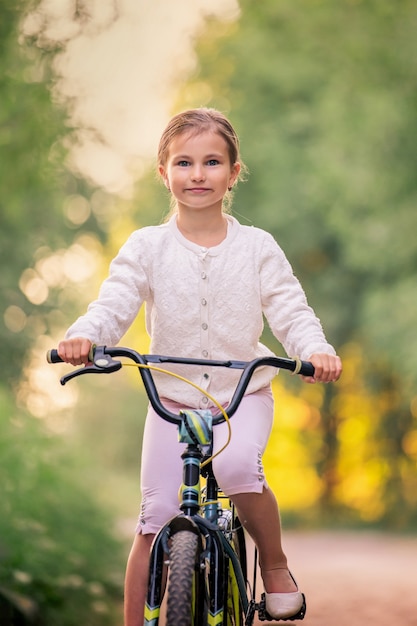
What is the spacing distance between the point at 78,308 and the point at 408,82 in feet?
13.8

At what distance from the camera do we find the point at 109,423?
78.8ft

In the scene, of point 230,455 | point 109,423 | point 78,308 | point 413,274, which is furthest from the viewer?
point 109,423

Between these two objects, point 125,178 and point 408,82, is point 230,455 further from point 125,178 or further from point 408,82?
point 125,178

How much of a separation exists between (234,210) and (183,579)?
422 inches

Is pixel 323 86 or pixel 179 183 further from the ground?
pixel 323 86

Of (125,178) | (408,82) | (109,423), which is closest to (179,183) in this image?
(408,82)

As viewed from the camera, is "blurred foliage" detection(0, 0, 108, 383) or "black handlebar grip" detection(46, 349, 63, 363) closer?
"black handlebar grip" detection(46, 349, 63, 363)

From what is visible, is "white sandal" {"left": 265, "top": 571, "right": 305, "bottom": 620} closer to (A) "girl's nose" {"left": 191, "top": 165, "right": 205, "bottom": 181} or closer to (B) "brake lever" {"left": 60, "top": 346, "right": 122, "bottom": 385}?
(B) "brake lever" {"left": 60, "top": 346, "right": 122, "bottom": 385}

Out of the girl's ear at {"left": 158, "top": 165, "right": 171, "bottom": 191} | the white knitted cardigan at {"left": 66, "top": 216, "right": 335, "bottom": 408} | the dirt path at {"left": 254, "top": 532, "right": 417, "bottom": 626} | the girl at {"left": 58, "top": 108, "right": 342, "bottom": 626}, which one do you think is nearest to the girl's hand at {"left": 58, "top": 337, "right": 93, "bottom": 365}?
the girl at {"left": 58, "top": 108, "right": 342, "bottom": 626}

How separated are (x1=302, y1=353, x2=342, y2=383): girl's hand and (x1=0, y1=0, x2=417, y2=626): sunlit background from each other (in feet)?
8.95

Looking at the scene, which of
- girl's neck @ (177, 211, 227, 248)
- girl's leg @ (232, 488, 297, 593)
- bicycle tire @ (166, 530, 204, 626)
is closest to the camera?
bicycle tire @ (166, 530, 204, 626)

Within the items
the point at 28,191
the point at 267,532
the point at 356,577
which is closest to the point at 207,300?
the point at 267,532

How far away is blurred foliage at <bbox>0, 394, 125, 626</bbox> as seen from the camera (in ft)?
19.1

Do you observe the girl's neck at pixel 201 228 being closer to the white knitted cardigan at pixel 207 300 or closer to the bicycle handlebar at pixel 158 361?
the white knitted cardigan at pixel 207 300
